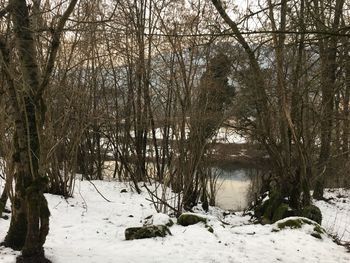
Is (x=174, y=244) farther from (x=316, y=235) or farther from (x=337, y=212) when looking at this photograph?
(x=337, y=212)

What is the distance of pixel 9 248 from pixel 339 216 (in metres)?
9.05

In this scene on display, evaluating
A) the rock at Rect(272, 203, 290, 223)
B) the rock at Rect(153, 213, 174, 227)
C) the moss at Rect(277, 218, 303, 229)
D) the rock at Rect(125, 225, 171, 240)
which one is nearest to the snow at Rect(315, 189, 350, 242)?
the rock at Rect(272, 203, 290, 223)

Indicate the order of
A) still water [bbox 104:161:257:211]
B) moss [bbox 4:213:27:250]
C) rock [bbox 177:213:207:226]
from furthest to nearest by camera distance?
still water [bbox 104:161:257:211] → rock [bbox 177:213:207:226] → moss [bbox 4:213:27:250]

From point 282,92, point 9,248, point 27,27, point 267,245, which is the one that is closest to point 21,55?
point 27,27

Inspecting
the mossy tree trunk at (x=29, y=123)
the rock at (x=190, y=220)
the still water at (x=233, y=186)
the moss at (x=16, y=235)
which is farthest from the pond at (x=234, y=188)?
the mossy tree trunk at (x=29, y=123)

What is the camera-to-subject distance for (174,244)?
6.35 metres

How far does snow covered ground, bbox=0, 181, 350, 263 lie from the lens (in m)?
5.68

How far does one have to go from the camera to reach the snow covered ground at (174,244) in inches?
224

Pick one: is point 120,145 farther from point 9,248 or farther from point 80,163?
point 9,248

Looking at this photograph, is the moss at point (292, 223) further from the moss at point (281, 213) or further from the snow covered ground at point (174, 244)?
the moss at point (281, 213)

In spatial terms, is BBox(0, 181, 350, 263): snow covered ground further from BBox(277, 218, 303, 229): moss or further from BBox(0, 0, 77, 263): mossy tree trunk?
BBox(0, 0, 77, 263): mossy tree trunk

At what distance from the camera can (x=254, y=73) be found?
31.7 feet

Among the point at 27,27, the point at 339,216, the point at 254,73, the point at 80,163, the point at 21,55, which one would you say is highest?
the point at 254,73

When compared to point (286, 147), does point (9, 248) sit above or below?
below
